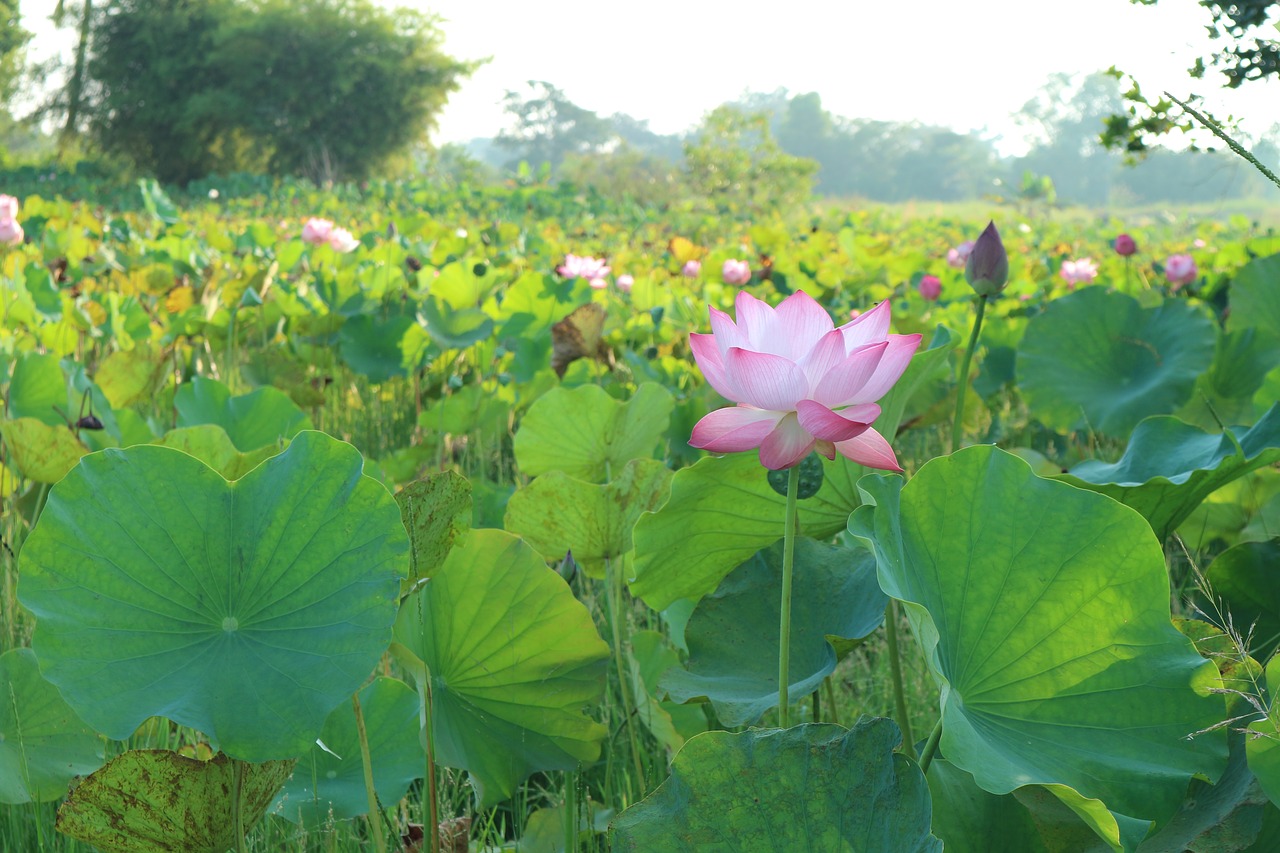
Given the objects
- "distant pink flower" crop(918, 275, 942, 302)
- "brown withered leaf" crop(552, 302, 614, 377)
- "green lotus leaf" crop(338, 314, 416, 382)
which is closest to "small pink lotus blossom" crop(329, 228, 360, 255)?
"green lotus leaf" crop(338, 314, 416, 382)

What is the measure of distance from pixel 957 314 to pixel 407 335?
1.35 m

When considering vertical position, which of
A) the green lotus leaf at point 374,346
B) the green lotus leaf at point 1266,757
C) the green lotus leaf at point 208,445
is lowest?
the green lotus leaf at point 374,346

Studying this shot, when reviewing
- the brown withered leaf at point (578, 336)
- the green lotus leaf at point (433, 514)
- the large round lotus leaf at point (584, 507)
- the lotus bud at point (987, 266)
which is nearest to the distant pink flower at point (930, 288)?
the brown withered leaf at point (578, 336)

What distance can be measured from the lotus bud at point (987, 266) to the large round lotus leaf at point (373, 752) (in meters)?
0.61

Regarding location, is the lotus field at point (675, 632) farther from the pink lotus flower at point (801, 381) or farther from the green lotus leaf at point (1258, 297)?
the green lotus leaf at point (1258, 297)

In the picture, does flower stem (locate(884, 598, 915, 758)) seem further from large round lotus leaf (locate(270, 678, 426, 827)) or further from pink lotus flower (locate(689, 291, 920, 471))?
large round lotus leaf (locate(270, 678, 426, 827))

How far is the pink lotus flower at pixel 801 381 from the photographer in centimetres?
52

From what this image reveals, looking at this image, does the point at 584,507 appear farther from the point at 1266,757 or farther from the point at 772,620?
the point at 1266,757

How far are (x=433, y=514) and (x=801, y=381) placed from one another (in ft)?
0.82

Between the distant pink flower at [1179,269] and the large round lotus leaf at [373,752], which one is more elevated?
the large round lotus leaf at [373,752]

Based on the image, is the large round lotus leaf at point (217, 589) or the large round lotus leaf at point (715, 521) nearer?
the large round lotus leaf at point (217, 589)

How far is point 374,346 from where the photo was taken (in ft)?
7.08

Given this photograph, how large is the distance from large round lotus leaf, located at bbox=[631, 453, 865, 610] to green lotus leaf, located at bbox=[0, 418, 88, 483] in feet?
2.01

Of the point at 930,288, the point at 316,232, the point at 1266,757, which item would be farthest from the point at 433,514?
the point at 316,232
